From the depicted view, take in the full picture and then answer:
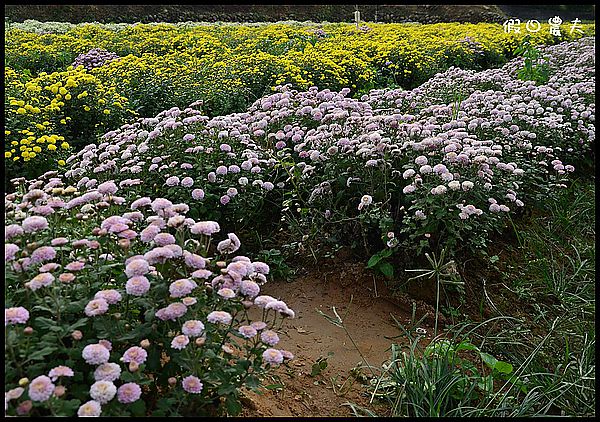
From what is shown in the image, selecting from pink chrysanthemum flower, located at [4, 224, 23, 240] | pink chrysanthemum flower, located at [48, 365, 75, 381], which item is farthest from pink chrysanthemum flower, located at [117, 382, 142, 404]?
pink chrysanthemum flower, located at [4, 224, 23, 240]

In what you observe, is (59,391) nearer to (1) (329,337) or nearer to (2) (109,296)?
(2) (109,296)

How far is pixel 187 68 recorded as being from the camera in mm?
7156

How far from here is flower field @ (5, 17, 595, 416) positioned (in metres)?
2.00

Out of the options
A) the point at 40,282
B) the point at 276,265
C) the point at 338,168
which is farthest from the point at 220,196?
the point at 40,282

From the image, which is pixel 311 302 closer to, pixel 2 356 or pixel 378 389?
pixel 378 389

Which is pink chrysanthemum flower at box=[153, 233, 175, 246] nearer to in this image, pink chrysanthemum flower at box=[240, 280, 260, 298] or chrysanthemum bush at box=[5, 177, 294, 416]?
chrysanthemum bush at box=[5, 177, 294, 416]

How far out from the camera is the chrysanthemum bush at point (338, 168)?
354cm

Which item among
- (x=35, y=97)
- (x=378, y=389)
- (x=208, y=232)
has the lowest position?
(x=378, y=389)

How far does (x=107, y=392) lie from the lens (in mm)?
1711

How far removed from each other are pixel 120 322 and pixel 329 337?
1.49 meters

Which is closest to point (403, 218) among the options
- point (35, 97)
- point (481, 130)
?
point (481, 130)

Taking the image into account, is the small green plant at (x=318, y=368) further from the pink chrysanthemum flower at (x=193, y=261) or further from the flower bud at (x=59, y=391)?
the flower bud at (x=59, y=391)

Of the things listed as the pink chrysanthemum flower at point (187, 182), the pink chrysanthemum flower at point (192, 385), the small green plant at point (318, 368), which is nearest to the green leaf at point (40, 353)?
the pink chrysanthemum flower at point (192, 385)

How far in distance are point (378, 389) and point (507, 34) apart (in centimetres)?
1137
